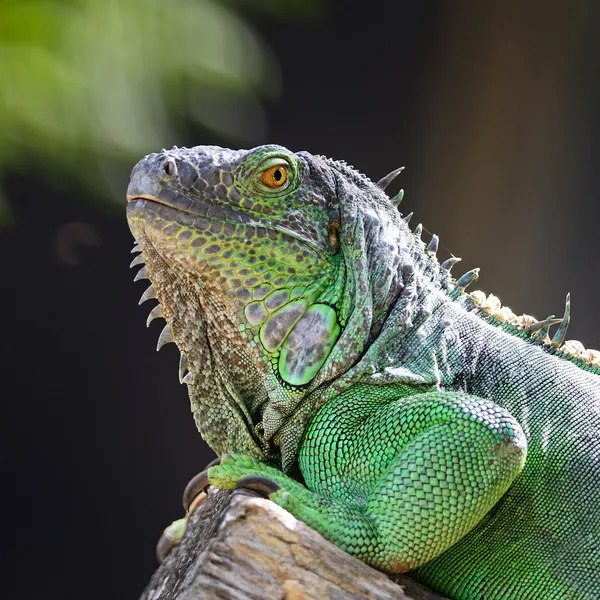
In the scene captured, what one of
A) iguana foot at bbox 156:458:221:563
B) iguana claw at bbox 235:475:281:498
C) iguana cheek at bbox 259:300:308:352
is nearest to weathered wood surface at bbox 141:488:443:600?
iguana claw at bbox 235:475:281:498

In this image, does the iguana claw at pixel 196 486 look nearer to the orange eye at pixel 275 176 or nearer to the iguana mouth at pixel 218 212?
the iguana mouth at pixel 218 212

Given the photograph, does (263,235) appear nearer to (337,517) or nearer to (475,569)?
(337,517)

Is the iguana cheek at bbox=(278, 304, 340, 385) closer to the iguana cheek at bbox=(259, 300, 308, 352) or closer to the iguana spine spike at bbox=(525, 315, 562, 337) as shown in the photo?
the iguana cheek at bbox=(259, 300, 308, 352)

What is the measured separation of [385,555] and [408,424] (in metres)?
0.37

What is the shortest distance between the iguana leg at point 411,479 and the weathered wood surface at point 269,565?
0.08m

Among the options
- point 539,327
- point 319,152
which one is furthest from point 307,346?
point 319,152

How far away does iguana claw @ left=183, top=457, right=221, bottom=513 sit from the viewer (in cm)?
213

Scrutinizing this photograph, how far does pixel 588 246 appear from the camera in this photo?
5344 millimetres

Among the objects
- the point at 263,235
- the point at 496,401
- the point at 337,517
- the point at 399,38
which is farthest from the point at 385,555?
the point at 399,38

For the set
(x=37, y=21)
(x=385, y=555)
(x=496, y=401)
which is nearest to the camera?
(x=385, y=555)

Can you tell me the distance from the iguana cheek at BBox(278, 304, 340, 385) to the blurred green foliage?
2290mm

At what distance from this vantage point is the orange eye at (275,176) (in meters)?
2.23

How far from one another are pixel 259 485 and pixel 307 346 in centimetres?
45

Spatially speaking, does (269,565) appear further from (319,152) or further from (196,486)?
(319,152)
